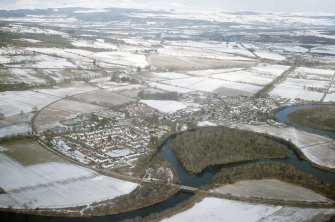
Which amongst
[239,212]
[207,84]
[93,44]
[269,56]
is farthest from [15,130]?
[269,56]

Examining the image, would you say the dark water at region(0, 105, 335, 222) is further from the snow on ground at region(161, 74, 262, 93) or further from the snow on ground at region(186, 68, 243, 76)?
the snow on ground at region(186, 68, 243, 76)

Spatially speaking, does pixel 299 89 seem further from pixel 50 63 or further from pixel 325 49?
pixel 325 49

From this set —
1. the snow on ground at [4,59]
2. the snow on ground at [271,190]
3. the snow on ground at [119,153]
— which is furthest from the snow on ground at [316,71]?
the snow on ground at [119,153]

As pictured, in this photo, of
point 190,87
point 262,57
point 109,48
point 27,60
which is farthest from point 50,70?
point 262,57

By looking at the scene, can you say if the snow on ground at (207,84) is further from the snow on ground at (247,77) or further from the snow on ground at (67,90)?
the snow on ground at (67,90)

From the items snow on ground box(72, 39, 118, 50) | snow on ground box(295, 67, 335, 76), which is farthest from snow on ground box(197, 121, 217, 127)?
snow on ground box(72, 39, 118, 50)

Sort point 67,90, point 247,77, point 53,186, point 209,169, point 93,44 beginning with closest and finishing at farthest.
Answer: point 53,186
point 209,169
point 67,90
point 247,77
point 93,44

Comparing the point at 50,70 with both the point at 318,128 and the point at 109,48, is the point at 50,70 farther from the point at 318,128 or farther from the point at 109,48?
the point at 318,128
